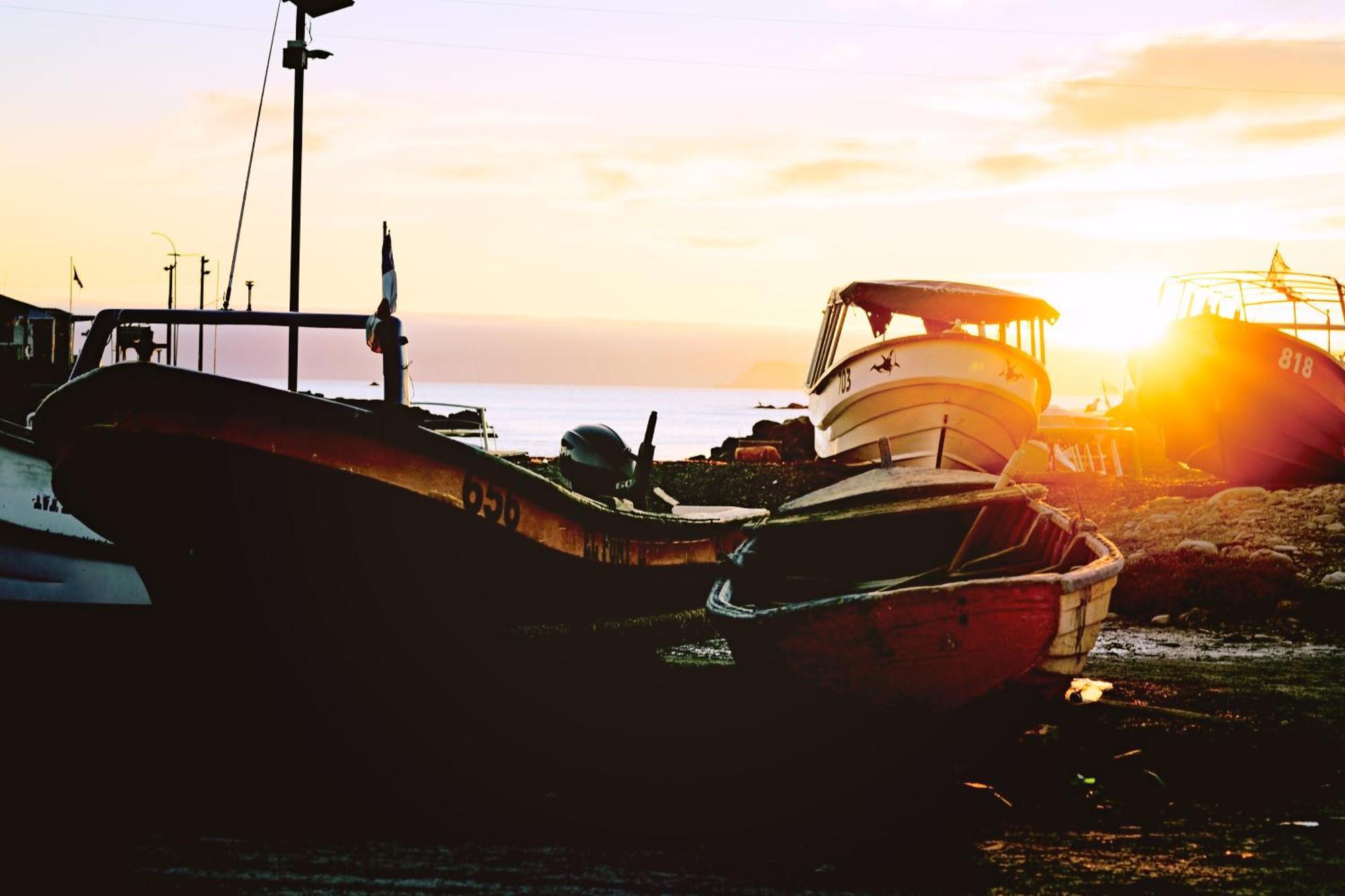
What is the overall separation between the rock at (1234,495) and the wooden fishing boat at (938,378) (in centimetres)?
348

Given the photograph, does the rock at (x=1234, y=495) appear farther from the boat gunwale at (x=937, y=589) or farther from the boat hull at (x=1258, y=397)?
the boat gunwale at (x=937, y=589)

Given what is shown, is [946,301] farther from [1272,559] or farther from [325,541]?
[325,541]

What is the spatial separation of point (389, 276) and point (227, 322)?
63.3 inches

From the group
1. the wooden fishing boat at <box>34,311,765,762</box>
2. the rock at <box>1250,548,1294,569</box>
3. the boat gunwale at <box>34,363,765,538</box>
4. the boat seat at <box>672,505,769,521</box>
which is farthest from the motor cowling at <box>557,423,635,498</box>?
the rock at <box>1250,548,1294,569</box>

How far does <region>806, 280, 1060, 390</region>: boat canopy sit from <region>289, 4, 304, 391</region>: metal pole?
9.70 metres

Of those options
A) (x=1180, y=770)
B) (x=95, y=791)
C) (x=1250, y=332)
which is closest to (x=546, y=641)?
(x=95, y=791)

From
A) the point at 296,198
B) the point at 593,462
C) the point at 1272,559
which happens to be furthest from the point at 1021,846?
the point at 296,198

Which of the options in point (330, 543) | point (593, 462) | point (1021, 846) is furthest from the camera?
point (593, 462)

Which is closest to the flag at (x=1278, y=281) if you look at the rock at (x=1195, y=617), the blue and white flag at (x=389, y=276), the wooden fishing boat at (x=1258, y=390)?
the wooden fishing boat at (x=1258, y=390)

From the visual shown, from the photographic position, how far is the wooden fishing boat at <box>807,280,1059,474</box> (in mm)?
20875

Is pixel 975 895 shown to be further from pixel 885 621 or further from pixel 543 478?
pixel 543 478

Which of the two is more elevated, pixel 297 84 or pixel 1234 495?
pixel 297 84

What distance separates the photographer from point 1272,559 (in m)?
14.6

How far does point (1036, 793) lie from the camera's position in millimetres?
6770
